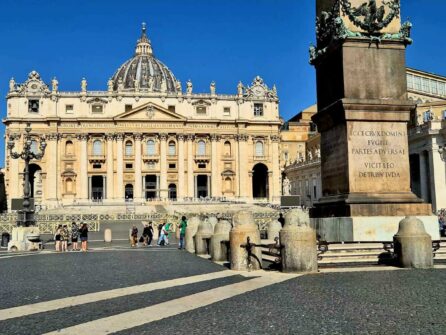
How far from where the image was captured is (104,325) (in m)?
5.96

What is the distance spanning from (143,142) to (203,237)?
212 ft

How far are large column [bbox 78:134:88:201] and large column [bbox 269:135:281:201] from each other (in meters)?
27.7

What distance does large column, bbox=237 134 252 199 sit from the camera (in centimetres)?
8150

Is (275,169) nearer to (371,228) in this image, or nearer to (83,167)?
(83,167)

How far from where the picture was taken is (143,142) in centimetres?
8006

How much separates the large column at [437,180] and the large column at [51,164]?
5307cm

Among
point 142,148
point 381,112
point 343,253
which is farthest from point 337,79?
Result: point 142,148

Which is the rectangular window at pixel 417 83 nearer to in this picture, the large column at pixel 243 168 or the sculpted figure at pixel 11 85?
the large column at pixel 243 168

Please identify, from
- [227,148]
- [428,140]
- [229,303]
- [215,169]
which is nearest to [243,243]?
[229,303]

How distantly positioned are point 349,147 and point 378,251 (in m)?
2.14

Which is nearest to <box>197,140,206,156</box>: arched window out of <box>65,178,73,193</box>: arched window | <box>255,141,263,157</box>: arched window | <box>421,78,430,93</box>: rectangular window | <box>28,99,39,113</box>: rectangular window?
<box>255,141,263,157</box>: arched window

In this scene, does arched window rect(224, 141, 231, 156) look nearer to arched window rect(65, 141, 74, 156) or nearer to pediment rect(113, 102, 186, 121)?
pediment rect(113, 102, 186, 121)

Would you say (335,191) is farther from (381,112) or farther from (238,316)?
(238,316)

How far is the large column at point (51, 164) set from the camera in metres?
77.1
